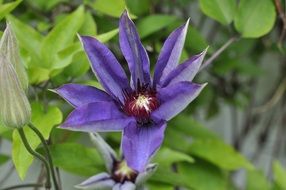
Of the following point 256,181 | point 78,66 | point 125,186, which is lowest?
point 256,181

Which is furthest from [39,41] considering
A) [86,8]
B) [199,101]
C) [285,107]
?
[285,107]

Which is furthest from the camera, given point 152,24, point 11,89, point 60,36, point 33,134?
point 152,24

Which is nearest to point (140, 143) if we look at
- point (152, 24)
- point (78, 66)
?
point (78, 66)

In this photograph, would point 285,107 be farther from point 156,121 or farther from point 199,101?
point 156,121

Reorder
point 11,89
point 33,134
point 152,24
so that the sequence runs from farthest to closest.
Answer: point 152,24 < point 33,134 < point 11,89

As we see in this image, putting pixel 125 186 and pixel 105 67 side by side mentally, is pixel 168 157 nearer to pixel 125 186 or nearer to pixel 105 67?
pixel 125 186

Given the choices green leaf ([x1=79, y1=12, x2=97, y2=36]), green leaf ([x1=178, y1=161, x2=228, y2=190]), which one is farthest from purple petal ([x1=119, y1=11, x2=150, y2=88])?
green leaf ([x1=178, y1=161, x2=228, y2=190])
